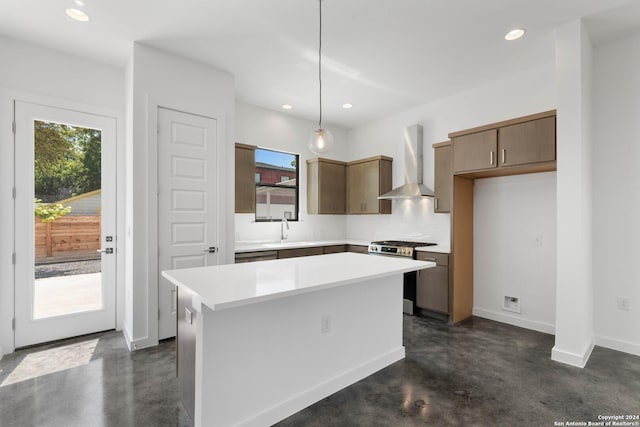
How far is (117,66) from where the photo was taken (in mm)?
3568

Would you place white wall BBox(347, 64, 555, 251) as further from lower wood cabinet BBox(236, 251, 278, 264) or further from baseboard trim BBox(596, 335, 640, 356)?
lower wood cabinet BBox(236, 251, 278, 264)

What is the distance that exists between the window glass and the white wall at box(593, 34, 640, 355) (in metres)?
3.88

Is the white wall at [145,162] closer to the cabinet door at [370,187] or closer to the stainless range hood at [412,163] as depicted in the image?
the cabinet door at [370,187]

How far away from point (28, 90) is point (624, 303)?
20.1 feet

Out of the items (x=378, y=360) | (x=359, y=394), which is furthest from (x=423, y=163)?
(x=359, y=394)

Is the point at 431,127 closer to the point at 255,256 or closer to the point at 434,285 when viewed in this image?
the point at 434,285

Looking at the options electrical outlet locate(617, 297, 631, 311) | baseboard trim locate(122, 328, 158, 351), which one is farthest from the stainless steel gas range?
baseboard trim locate(122, 328, 158, 351)

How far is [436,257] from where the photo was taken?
4008 millimetres

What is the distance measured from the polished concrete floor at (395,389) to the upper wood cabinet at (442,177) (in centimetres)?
180

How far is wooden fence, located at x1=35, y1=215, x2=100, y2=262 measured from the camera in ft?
10.6

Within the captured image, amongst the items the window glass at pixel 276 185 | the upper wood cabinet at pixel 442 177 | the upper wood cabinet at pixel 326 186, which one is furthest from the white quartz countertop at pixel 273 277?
the upper wood cabinet at pixel 326 186

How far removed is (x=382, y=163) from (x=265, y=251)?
2.35m

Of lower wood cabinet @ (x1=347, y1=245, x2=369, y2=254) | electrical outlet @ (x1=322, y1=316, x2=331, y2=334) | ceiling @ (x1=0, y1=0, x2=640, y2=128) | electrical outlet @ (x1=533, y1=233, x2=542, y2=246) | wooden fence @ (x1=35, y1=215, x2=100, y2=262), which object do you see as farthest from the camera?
lower wood cabinet @ (x1=347, y1=245, x2=369, y2=254)

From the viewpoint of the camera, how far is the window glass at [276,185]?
4.97 metres
